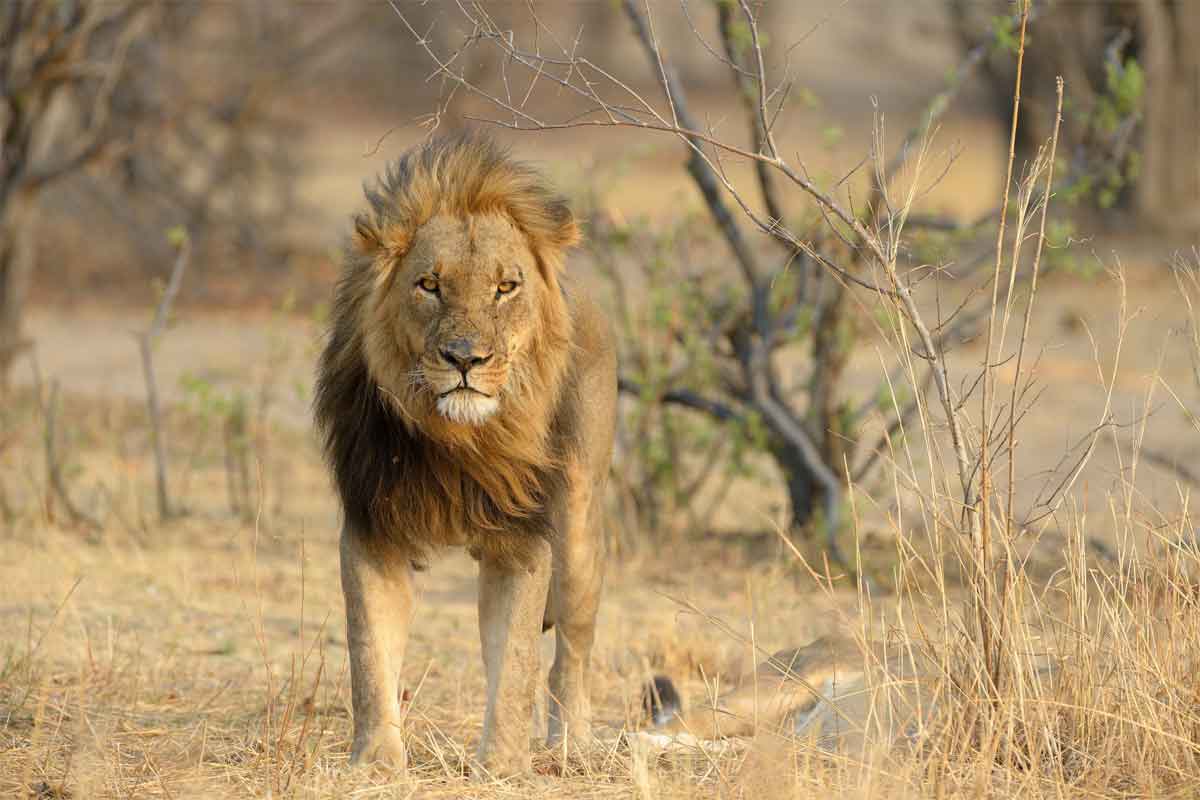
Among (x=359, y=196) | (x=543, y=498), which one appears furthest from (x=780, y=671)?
(x=359, y=196)

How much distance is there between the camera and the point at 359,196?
22.1m

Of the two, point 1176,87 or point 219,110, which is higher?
point 1176,87

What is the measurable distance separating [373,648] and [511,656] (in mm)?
300

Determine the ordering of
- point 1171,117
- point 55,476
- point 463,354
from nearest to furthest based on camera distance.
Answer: point 463,354 < point 55,476 < point 1171,117

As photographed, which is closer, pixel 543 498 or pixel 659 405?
pixel 543 498

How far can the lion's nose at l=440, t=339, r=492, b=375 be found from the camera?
10.9ft

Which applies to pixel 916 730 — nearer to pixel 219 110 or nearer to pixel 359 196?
pixel 219 110

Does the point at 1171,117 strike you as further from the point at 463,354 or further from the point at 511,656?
the point at 463,354

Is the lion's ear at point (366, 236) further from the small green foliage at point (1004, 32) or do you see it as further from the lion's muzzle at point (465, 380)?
the small green foliage at point (1004, 32)

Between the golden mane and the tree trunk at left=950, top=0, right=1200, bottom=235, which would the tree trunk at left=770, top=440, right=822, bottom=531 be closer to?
the golden mane

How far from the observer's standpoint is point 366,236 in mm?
3551

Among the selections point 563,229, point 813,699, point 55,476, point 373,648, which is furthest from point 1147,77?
point 373,648

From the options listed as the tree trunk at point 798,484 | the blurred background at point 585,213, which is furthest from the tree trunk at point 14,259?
the tree trunk at point 798,484

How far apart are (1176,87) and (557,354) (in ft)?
41.8
